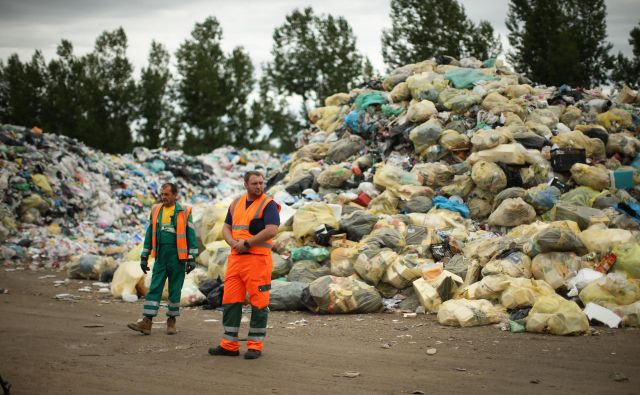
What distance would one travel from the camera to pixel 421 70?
11367 millimetres

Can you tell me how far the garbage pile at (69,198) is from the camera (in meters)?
10.9

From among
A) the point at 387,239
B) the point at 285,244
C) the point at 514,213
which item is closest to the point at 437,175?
the point at 514,213

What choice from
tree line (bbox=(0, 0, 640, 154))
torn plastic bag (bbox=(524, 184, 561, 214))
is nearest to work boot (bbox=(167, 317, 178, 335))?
torn plastic bag (bbox=(524, 184, 561, 214))

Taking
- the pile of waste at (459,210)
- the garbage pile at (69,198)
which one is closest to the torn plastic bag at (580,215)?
the pile of waste at (459,210)

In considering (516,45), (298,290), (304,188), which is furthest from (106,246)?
(516,45)

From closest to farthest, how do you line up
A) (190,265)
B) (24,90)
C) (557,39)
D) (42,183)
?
(190,265), (42,183), (557,39), (24,90)

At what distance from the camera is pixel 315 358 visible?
14.7ft

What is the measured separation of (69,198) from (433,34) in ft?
68.2

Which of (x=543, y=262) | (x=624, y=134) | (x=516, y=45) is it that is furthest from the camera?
(x=516, y=45)

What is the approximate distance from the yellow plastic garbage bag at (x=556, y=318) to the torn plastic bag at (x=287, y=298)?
2426 mm

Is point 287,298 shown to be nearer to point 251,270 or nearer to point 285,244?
point 285,244

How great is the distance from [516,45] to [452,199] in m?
21.2

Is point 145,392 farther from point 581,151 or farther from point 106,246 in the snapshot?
point 106,246

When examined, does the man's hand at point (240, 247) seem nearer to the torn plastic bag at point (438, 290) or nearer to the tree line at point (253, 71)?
the torn plastic bag at point (438, 290)
